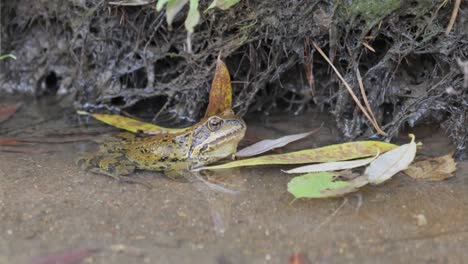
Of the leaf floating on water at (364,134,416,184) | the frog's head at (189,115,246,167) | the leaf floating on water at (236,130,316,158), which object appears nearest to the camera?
the leaf floating on water at (364,134,416,184)


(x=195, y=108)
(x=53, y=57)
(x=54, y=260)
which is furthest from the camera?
(x=53, y=57)

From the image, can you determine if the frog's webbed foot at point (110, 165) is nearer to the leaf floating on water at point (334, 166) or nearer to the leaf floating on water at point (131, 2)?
the leaf floating on water at point (334, 166)

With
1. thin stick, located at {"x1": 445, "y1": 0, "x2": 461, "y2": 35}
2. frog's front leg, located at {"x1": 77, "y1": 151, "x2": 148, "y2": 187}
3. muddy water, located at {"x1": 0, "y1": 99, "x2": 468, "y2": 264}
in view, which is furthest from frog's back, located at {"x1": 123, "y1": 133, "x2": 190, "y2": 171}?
thin stick, located at {"x1": 445, "y1": 0, "x2": 461, "y2": 35}

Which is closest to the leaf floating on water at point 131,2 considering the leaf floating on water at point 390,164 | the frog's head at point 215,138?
the frog's head at point 215,138

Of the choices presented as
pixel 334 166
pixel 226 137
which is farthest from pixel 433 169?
pixel 226 137

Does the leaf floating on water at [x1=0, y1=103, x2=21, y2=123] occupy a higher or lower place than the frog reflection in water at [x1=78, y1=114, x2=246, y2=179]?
higher

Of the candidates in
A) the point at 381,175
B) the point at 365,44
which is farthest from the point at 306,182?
the point at 365,44

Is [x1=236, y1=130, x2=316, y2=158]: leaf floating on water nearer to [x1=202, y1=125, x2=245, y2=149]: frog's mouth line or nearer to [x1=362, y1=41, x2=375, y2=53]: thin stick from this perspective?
[x1=202, y1=125, x2=245, y2=149]: frog's mouth line

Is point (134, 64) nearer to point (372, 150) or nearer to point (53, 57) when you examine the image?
point (53, 57)
